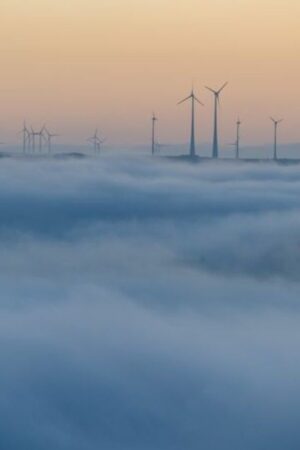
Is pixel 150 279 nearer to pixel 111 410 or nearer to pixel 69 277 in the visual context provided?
pixel 69 277

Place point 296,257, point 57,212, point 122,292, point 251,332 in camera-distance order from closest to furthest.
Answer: point 251,332 → point 122,292 → point 296,257 → point 57,212

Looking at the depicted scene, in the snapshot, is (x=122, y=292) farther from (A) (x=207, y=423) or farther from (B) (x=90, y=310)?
(A) (x=207, y=423)

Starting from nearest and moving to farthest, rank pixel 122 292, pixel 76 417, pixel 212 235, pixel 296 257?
pixel 76 417, pixel 122 292, pixel 296 257, pixel 212 235

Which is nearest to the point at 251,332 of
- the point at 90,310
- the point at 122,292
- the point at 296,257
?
the point at 90,310

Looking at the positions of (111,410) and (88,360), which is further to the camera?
(88,360)

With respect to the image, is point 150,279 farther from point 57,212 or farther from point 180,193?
point 180,193

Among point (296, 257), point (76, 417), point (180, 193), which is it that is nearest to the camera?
point (76, 417)

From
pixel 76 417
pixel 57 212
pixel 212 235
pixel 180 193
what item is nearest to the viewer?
pixel 76 417

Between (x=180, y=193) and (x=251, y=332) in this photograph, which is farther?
(x=180, y=193)

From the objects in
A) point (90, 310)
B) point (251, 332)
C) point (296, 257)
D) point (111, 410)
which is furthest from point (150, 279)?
point (111, 410)
